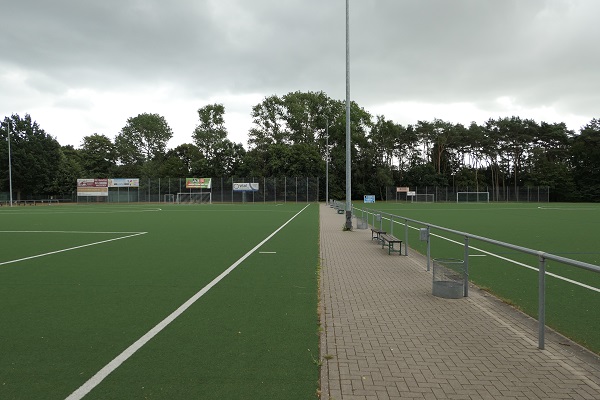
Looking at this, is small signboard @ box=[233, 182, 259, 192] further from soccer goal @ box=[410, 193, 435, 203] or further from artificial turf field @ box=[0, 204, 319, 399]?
artificial turf field @ box=[0, 204, 319, 399]

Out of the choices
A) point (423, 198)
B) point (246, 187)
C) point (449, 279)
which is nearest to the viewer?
point (449, 279)

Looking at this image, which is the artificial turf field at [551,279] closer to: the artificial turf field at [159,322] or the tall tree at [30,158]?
the artificial turf field at [159,322]

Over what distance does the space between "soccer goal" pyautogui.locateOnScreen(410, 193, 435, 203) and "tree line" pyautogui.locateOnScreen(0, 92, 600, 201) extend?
15.6ft

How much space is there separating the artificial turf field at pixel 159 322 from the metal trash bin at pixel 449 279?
206 cm

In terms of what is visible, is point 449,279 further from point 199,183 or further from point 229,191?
point 199,183

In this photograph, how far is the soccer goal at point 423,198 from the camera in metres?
69.4

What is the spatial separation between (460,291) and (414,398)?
362 cm

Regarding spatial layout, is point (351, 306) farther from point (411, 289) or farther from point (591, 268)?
point (591, 268)

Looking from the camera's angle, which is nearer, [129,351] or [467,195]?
[129,351]

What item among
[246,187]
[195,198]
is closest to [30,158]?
[195,198]

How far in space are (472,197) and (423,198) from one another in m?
8.03

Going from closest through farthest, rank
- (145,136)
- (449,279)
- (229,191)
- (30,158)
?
(449,279), (229,191), (30,158), (145,136)

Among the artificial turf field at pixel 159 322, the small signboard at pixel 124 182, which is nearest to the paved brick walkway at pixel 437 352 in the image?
the artificial turf field at pixel 159 322

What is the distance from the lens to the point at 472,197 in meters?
69.2
